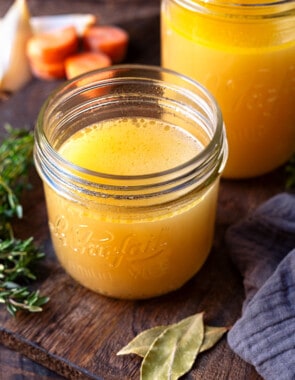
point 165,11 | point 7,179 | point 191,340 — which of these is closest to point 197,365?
point 191,340

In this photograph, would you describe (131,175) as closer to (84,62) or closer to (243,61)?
(243,61)

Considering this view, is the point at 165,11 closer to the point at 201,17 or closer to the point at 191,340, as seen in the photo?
the point at 201,17

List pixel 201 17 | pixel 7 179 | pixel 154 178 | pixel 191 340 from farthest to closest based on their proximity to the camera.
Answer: pixel 7 179 < pixel 201 17 < pixel 191 340 < pixel 154 178

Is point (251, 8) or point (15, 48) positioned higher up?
point (251, 8)

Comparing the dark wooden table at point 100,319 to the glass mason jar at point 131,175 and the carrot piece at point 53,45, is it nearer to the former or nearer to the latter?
the glass mason jar at point 131,175

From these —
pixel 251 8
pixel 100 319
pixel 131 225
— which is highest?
pixel 251 8

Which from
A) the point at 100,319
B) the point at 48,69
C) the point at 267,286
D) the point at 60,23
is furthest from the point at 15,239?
the point at 60,23
